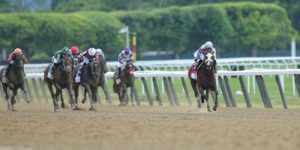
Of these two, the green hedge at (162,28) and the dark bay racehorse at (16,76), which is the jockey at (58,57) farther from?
the green hedge at (162,28)

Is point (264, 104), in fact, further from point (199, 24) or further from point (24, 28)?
point (199, 24)

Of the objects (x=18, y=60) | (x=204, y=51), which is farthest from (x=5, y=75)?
(x=204, y=51)

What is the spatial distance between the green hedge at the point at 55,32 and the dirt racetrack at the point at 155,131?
4037 cm

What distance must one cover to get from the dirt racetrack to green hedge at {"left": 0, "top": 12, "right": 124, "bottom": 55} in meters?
40.4

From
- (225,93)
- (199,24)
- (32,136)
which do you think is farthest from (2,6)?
(32,136)

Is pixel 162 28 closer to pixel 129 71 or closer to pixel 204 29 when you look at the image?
pixel 204 29

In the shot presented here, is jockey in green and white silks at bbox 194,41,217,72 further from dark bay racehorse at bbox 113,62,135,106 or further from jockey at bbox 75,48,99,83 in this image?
dark bay racehorse at bbox 113,62,135,106

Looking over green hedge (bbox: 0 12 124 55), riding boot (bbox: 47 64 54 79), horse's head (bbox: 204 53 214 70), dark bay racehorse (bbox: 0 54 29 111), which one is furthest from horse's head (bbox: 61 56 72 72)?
green hedge (bbox: 0 12 124 55)

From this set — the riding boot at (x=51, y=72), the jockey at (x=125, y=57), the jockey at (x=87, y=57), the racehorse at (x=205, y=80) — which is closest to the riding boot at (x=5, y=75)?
the riding boot at (x=51, y=72)

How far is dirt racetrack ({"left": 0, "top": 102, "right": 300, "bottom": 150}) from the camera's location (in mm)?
12242

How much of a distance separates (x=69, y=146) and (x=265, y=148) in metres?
2.43

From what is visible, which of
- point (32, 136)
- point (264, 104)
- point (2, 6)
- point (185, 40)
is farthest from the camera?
point (2, 6)

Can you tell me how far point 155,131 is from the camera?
14.3 m

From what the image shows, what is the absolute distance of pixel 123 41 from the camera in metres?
60.9
